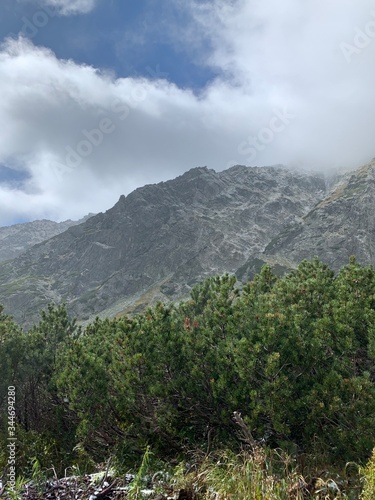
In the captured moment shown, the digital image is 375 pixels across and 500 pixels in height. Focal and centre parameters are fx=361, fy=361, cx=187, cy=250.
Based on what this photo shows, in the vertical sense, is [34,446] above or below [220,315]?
below

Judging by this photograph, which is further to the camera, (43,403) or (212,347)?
(43,403)

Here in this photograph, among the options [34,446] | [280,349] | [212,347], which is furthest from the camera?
[34,446]

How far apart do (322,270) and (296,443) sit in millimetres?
9846

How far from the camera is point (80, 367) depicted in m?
16.2

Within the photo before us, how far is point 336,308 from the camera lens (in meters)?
13.3

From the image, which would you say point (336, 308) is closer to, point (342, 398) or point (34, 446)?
point (342, 398)

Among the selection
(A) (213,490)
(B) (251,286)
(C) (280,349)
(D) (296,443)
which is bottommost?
(D) (296,443)

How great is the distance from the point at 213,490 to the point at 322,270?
1543cm

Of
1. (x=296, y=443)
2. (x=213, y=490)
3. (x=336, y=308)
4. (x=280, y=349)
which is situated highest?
(x=336, y=308)

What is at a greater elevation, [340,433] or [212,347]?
[212,347]

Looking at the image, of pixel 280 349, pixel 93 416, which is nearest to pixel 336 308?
pixel 280 349

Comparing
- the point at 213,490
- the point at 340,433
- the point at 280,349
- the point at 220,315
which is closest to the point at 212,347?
the point at 220,315

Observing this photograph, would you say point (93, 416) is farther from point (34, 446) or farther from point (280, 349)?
point (280, 349)

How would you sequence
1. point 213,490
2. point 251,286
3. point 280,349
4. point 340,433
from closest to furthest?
point 213,490 → point 340,433 → point 280,349 → point 251,286
